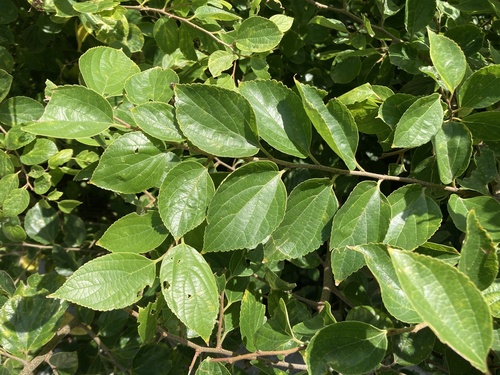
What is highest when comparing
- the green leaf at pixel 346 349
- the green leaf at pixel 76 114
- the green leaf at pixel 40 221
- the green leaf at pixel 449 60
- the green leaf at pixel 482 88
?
the green leaf at pixel 449 60

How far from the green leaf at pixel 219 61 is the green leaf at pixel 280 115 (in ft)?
0.93

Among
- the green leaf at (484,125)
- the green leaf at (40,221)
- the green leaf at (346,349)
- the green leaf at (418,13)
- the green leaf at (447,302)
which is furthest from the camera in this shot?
the green leaf at (40,221)

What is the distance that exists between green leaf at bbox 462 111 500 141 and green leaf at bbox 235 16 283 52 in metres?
0.45

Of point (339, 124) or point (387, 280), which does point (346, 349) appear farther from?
point (339, 124)

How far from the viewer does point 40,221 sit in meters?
1.35

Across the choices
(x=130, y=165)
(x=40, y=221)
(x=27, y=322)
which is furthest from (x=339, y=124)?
(x=40, y=221)

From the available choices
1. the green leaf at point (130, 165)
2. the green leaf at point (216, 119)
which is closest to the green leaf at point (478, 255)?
the green leaf at point (216, 119)

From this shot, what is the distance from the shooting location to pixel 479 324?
1.74ft

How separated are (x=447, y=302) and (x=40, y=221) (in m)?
1.11

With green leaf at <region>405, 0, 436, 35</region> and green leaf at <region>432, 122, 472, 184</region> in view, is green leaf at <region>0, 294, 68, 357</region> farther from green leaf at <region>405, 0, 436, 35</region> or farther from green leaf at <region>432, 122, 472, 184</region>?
green leaf at <region>405, 0, 436, 35</region>

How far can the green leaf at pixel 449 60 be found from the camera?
0.82 meters

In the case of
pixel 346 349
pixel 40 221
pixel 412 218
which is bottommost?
pixel 40 221

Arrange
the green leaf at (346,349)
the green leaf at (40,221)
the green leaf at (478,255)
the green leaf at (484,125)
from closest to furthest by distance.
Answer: the green leaf at (478,255), the green leaf at (346,349), the green leaf at (484,125), the green leaf at (40,221)

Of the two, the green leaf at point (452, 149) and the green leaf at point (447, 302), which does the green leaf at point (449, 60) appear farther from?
the green leaf at point (447, 302)
